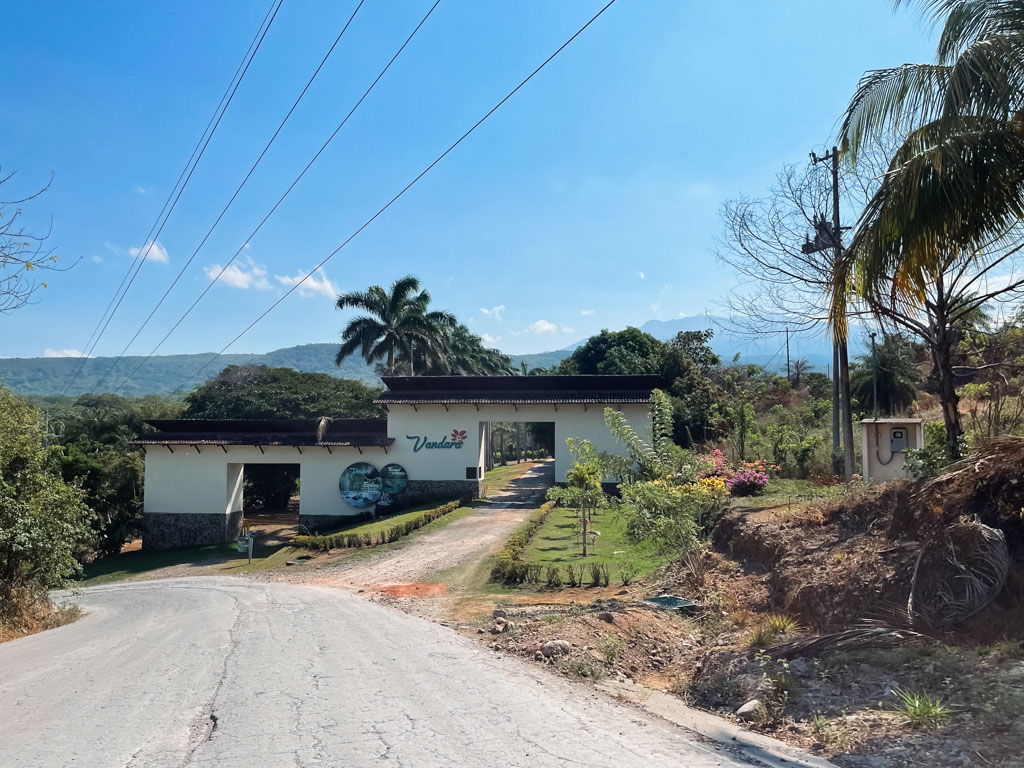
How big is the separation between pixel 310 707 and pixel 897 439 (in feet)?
36.3

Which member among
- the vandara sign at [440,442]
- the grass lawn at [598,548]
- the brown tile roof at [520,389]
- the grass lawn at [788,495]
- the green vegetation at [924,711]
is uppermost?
the brown tile roof at [520,389]

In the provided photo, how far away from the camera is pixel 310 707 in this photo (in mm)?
5285

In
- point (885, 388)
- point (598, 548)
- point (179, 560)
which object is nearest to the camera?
point (598, 548)

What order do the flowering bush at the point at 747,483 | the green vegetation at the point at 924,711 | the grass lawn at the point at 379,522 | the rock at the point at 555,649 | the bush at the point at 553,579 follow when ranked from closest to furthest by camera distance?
1. the green vegetation at the point at 924,711
2. the rock at the point at 555,649
3. the bush at the point at 553,579
4. the flowering bush at the point at 747,483
5. the grass lawn at the point at 379,522

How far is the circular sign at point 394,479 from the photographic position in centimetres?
2703

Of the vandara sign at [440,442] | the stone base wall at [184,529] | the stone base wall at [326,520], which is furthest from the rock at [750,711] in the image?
the stone base wall at [184,529]

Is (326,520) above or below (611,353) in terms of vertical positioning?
below

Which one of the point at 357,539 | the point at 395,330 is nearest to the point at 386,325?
the point at 395,330

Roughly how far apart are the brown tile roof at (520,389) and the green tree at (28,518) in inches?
530

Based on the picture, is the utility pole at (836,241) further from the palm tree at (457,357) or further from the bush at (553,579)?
the palm tree at (457,357)

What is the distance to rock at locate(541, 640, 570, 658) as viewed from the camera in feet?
22.8

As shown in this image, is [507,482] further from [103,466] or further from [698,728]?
[698,728]

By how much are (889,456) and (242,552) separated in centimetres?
2227

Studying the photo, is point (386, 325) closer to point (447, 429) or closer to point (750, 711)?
point (447, 429)
